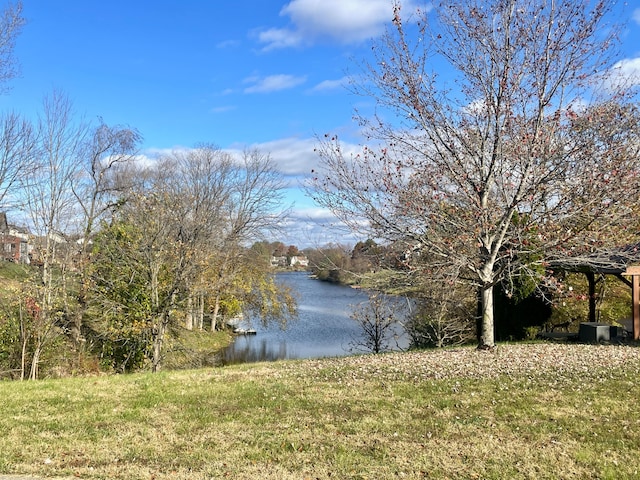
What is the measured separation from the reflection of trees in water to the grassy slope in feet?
47.2

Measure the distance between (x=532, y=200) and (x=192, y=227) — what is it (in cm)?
1293

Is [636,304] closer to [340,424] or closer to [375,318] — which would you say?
[375,318]

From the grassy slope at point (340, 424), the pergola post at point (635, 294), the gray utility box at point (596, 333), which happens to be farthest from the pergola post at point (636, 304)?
the grassy slope at point (340, 424)

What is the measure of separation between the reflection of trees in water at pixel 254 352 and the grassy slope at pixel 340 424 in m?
14.4

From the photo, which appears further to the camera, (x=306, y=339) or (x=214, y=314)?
(x=214, y=314)

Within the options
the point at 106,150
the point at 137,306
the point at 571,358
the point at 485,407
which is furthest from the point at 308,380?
the point at 106,150

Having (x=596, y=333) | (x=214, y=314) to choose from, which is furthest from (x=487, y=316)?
(x=214, y=314)

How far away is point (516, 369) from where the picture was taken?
7922mm

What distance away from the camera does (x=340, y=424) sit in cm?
529

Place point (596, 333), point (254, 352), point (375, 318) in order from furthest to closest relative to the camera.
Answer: point (254, 352) < point (375, 318) < point (596, 333)

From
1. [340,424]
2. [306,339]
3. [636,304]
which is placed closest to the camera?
[340,424]

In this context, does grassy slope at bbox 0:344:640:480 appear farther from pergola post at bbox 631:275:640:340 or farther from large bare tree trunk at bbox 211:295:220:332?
large bare tree trunk at bbox 211:295:220:332

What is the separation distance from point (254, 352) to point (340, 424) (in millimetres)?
19822

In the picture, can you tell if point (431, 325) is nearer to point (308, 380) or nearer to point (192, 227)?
point (192, 227)
